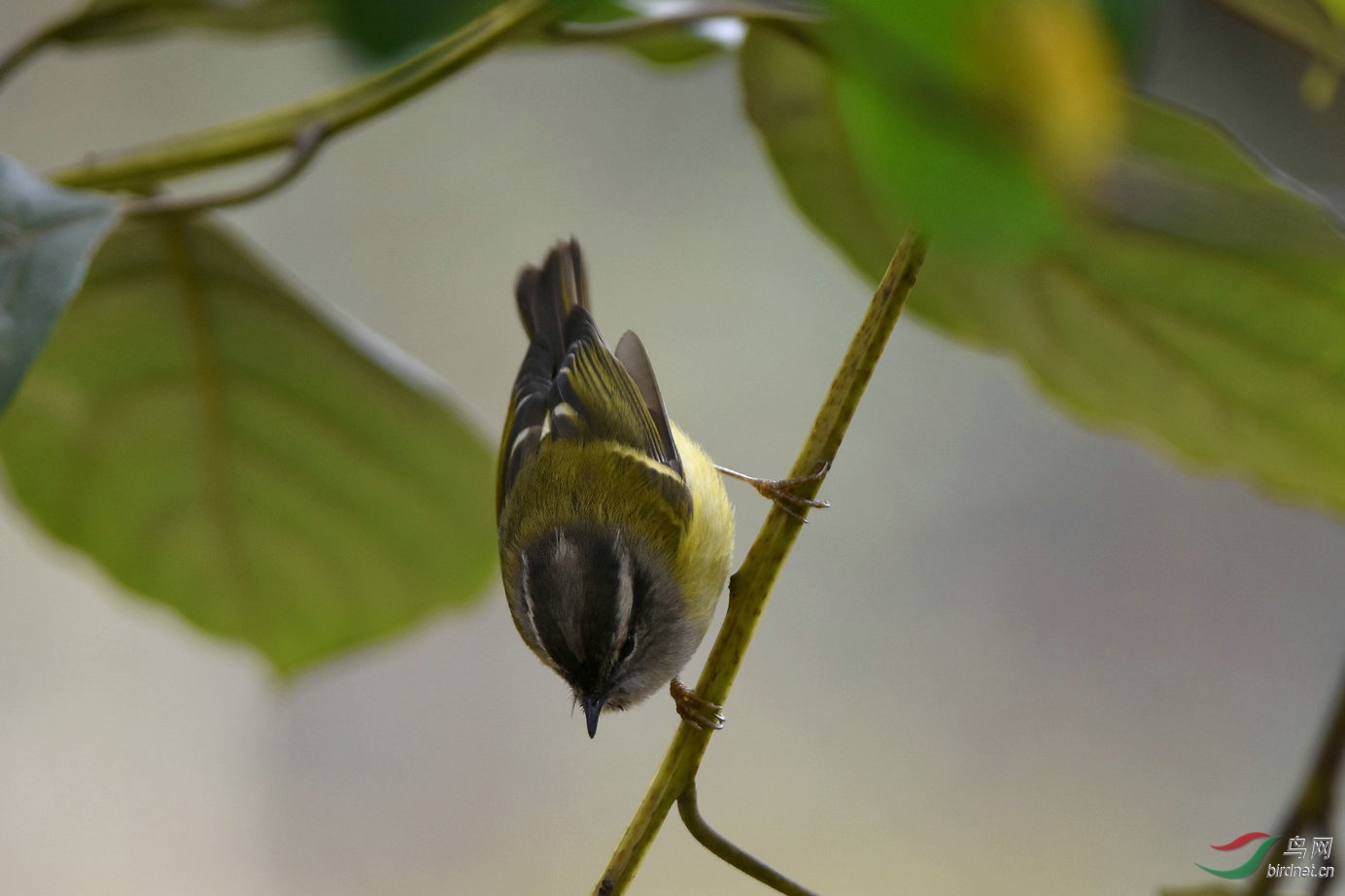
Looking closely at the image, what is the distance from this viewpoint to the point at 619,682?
837 mm

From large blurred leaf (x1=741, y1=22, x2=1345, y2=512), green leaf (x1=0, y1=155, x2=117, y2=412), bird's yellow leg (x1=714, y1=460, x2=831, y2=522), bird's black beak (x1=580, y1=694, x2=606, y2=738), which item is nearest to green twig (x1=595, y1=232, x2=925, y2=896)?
bird's yellow leg (x1=714, y1=460, x2=831, y2=522)

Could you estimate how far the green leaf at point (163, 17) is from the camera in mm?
667

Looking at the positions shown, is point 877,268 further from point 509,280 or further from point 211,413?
point 509,280

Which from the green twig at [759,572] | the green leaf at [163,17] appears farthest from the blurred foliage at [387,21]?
the green leaf at [163,17]

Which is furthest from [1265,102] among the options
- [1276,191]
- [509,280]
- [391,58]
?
[509,280]

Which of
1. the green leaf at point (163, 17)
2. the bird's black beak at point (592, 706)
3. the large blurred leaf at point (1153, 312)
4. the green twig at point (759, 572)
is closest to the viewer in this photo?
the green twig at point (759, 572)

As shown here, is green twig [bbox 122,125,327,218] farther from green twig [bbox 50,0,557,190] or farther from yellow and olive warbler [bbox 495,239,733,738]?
yellow and olive warbler [bbox 495,239,733,738]

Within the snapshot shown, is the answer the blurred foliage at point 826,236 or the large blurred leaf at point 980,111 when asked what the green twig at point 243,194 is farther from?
the large blurred leaf at point 980,111

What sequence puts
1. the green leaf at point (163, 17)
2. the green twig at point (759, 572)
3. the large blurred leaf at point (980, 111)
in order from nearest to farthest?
the large blurred leaf at point (980, 111) → the green twig at point (759, 572) → the green leaf at point (163, 17)

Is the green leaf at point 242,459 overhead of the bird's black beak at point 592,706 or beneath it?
overhead

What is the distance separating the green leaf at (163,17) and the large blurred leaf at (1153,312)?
295 mm

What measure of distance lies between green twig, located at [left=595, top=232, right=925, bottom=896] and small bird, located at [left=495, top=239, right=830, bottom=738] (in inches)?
16.0

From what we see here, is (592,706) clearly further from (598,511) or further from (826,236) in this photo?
(826,236)

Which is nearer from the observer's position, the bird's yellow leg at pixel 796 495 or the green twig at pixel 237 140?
A: the bird's yellow leg at pixel 796 495
